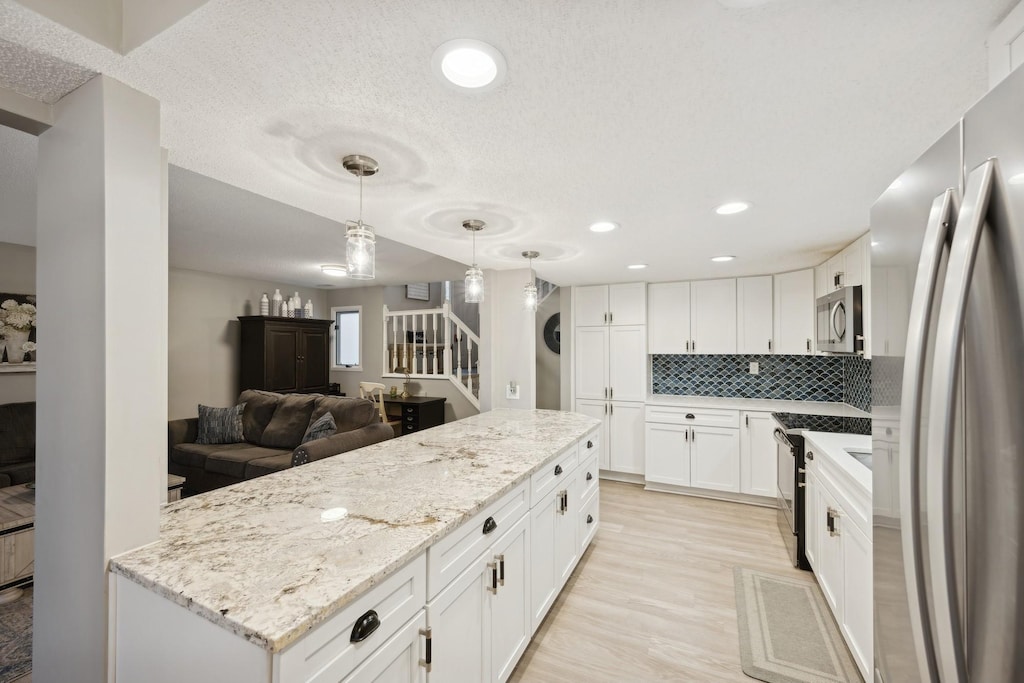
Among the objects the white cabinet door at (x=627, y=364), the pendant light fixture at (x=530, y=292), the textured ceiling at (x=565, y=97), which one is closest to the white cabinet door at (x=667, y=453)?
the white cabinet door at (x=627, y=364)

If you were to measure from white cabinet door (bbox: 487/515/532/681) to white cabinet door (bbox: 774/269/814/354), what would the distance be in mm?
3416

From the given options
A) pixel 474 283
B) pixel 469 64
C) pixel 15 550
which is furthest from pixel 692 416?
pixel 15 550

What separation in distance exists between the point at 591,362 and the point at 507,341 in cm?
139

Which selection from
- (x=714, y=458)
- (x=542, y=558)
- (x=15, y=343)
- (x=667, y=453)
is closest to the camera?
(x=542, y=558)

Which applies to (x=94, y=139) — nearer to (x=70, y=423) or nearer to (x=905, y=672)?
(x=70, y=423)

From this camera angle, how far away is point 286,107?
4.05ft

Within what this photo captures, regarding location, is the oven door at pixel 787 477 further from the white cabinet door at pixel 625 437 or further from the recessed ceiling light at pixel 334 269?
the recessed ceiling light at pixel 334 269

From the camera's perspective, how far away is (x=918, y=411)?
611 millimetres

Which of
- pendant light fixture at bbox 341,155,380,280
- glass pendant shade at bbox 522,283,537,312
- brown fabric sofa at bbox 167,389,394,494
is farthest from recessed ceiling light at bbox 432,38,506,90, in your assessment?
brown fabric sofa at bbox 167,389,394,494

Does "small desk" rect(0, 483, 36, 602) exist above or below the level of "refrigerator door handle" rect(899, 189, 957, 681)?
below

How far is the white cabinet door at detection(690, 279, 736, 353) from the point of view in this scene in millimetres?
4289

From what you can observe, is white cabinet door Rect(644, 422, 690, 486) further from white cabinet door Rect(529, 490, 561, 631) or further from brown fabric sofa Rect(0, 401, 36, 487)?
brown fabric sofa Rect(0, 401, 36, 487)

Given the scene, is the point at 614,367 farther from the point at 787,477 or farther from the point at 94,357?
the point at 94,357

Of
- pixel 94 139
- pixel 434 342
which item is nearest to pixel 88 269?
pixel 94 139
